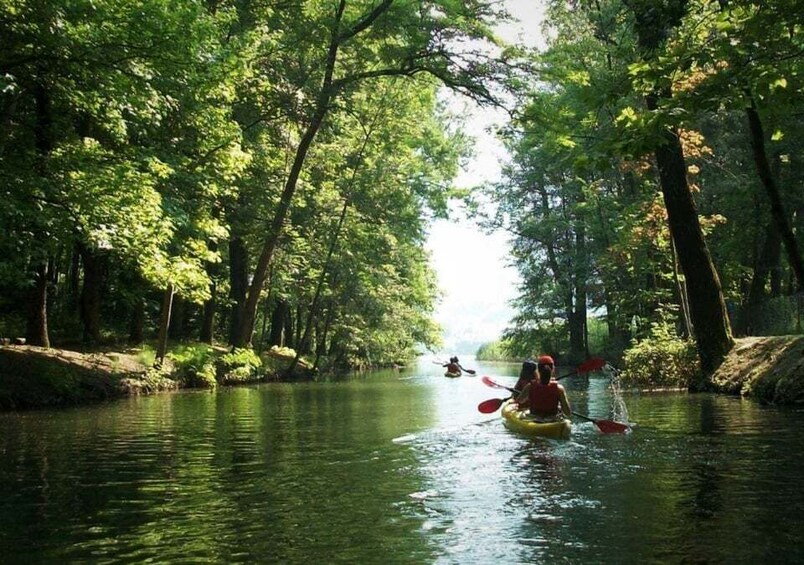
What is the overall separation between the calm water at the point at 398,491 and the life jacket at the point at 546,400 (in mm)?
741

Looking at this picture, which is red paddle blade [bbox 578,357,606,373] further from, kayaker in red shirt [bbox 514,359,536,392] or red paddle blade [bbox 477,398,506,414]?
red paddle blade [bbox 477,398,506,414]

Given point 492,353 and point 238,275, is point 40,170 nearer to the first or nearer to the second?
point 238,275

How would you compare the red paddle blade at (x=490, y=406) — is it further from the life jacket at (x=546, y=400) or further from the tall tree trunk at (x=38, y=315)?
the tall tree trunk at (x=38, y=315)

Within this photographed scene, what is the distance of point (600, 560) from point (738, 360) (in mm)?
14795

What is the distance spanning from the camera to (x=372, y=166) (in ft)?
119

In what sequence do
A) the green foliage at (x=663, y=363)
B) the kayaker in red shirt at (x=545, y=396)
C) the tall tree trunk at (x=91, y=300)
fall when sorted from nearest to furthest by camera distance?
the kayaker in red shirt at (x=545, y=396)
the green foliage at (x=663, y=363)
the tall tree trunk at (x=91, y=300)

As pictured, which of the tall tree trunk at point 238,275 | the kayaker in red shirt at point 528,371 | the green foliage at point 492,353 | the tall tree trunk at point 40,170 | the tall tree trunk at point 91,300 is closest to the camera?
the kayaker in red shirt at point 528,371

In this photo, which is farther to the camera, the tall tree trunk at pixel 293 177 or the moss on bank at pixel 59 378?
the tall tree trunk at pixel 293 177

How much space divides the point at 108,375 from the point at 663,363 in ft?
51.5

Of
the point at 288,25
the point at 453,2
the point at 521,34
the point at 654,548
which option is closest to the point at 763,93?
the point at 654,548

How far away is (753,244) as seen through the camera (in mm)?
27281

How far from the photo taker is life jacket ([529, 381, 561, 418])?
12094 mm

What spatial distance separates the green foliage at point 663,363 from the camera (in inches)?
821

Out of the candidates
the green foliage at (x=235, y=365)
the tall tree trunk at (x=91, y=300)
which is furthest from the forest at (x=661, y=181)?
the tall tree trunk at (x=91, y=300)
